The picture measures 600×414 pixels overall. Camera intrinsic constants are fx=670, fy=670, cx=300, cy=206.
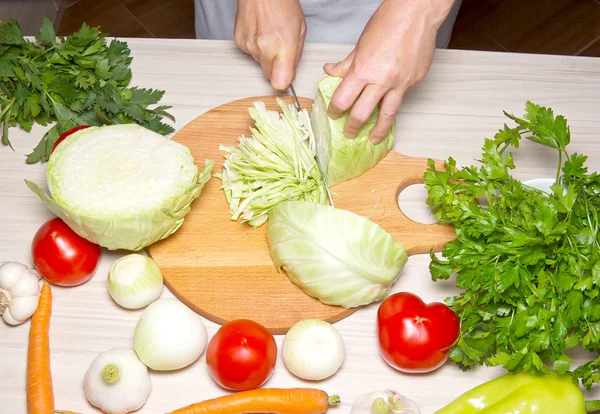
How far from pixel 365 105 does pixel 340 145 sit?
14 centimetres

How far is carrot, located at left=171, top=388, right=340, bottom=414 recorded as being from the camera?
5.39 feet

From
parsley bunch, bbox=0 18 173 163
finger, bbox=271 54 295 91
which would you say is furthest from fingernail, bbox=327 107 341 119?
parsley bunch, bbox=0 18 173 163

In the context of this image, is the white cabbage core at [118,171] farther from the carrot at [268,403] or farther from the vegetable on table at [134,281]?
the carrot at [268,403]

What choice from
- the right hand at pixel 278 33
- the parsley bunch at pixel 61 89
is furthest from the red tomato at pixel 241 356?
the right hand at pixel 278 33

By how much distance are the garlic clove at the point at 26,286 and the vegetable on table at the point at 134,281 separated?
0.20 meters

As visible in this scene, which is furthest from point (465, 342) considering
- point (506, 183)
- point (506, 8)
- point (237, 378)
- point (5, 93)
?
point (506, 8)

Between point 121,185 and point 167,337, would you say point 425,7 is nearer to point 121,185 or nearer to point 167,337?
point 121,185

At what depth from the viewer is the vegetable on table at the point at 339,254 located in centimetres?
174

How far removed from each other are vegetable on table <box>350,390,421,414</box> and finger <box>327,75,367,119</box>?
79 cm

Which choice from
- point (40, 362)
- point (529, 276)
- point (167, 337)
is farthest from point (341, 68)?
point (40, 362)

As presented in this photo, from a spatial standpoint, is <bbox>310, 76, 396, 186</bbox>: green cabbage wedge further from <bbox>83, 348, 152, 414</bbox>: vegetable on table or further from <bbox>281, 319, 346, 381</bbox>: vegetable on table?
<bbox>83, 348, 152, 414</bbox>: vegetable on table

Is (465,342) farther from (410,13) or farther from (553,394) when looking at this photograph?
(410,13)

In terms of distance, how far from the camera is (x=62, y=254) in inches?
70.4

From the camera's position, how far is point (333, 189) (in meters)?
2.04
